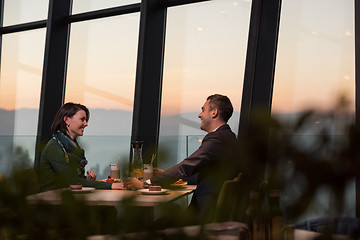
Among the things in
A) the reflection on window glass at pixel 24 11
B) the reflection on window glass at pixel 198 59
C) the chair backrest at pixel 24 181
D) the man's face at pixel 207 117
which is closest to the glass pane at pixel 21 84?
the reflection on window glass at pixel 24 11

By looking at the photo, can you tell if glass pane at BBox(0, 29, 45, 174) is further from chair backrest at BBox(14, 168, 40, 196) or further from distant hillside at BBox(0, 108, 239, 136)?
chair backrest at BBox(14, 168, 40, 196)

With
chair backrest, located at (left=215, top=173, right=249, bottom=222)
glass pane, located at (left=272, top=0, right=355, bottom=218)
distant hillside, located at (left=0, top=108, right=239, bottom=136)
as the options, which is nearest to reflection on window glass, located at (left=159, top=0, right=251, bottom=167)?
distant hillside, located at (left=0, top=108, right=239, bottom=136)

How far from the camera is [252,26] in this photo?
397 cm

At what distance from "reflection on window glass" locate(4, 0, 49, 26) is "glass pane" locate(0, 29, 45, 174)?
6.9 inches

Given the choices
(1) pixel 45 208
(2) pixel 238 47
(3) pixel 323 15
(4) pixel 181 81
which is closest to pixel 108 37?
(4) pixel 181 81

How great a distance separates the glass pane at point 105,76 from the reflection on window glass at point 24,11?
545 millimetres

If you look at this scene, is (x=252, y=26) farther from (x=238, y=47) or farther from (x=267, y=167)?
(x=267, y=167)

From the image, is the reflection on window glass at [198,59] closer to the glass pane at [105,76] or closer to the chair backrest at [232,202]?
the glass pane at [105,76]

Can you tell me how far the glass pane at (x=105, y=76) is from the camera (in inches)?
→ 194

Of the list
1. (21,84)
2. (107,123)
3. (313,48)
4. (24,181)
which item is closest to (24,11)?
(21,84)

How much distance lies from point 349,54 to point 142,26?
6.55ft

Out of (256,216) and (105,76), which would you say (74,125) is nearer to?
(105,76)

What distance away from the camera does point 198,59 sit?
15.0ft

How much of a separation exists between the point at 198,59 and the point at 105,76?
1.17m
